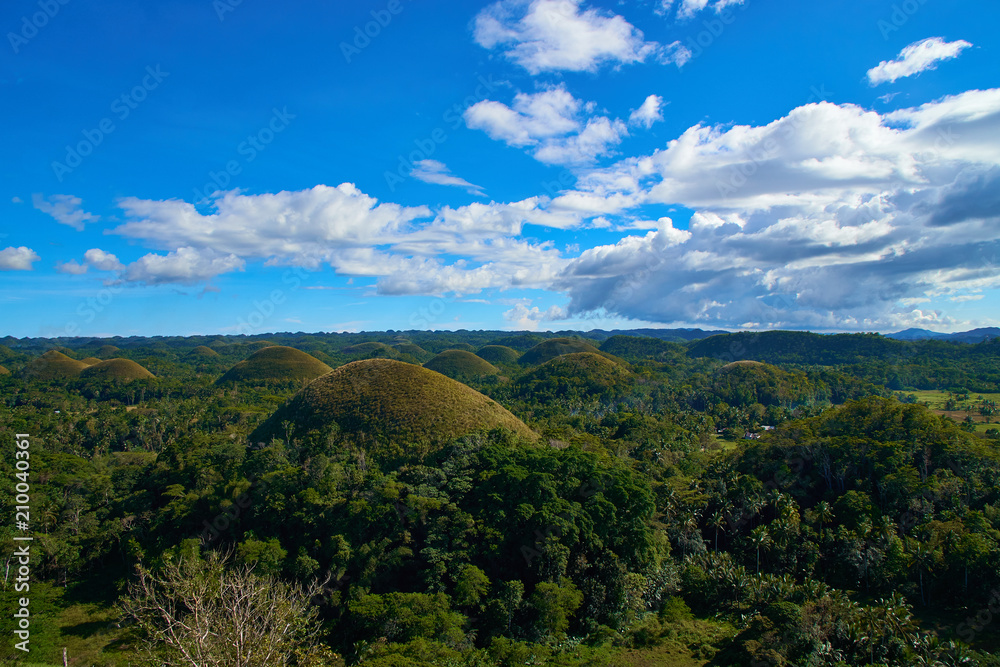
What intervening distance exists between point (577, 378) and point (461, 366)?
40786mm

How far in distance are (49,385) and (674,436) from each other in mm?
104027

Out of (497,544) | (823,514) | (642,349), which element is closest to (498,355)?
(642,349)

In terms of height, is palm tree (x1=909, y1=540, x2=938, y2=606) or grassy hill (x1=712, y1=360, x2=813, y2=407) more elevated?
grassy hill (x1=712, y1=360, x2=813, y2=407)

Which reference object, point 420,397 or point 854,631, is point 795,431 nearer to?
point 854,631

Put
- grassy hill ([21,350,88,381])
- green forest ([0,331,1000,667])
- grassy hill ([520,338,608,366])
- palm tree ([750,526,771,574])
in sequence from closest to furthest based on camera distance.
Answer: green forest ([0,331,1000,667]) < palm tree ([750,526,771,574]) < grassy hill ([21,350,88,381]) < grassy hill ([520,338,608,366])

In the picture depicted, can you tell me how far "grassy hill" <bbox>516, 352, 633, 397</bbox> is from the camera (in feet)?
273

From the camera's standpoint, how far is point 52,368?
100625 mm

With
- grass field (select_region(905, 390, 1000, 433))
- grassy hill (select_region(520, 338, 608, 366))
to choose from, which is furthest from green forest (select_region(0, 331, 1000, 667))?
grassy hill (select_region(520, 338, 608, 366))

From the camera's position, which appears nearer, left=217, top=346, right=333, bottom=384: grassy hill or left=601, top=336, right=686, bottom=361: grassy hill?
left=217, top=346, right=333, bottom=384: grassy hill

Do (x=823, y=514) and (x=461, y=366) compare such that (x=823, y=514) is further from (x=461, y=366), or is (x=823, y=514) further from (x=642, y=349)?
(x=642, y=349)

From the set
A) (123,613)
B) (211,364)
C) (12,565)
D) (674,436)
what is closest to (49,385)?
(211,364)

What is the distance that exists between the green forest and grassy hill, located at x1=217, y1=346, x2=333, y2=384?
52.4 meters

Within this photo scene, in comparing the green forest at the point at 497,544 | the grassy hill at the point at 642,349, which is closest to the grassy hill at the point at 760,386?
the green forest at the point at 497,544

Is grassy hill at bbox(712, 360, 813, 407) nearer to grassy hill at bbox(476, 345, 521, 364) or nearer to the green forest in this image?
the green forest
